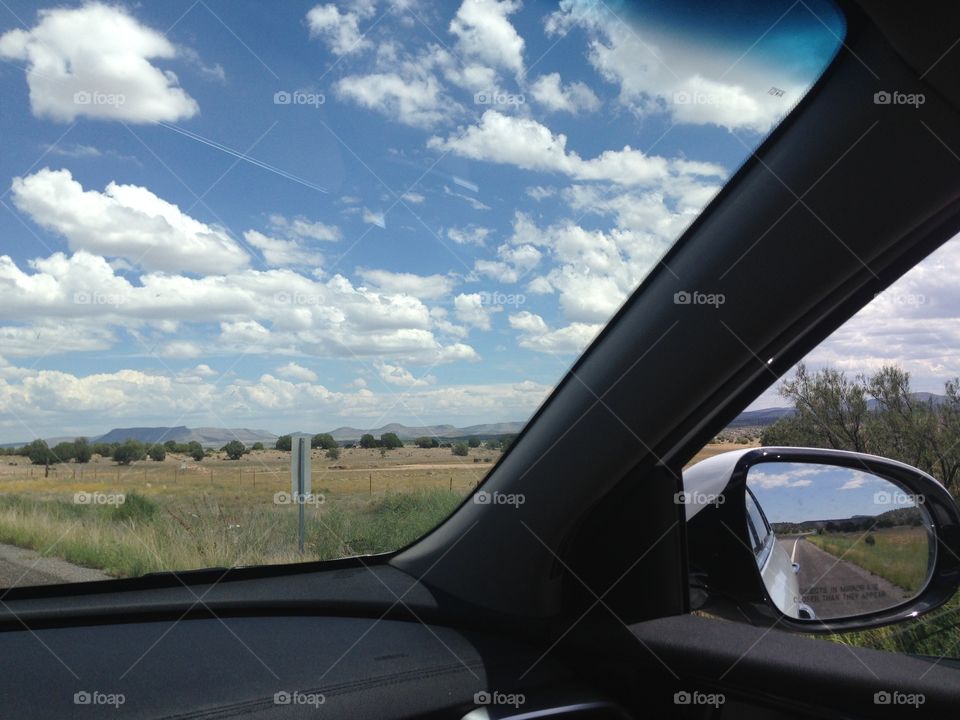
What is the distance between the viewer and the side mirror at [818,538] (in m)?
2.68

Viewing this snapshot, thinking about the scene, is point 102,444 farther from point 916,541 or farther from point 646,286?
point 916,541

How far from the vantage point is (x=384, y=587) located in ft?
11.6

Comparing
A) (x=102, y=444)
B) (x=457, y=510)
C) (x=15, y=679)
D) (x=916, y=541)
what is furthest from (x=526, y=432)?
(x=15, y=679)

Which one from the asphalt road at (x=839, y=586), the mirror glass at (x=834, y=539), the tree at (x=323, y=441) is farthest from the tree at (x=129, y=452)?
the asphalt road at (x=839, y=586)

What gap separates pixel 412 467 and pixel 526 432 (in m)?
0.66

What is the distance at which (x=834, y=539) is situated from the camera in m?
2.80

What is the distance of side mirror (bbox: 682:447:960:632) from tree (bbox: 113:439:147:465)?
219 cm

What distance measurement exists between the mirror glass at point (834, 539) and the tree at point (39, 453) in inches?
104

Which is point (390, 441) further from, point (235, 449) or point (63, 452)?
point (63, 452)

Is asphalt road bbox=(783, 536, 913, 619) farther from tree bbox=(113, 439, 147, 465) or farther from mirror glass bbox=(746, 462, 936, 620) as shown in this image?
tree bbox=(113, 439, 147, 465)

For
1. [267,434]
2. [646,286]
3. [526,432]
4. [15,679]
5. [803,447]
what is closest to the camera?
[15,679]

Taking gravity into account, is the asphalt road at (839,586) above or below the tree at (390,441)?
below

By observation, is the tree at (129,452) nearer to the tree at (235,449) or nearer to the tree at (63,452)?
the tree at (63,452)

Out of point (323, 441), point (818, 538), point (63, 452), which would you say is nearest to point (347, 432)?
point (323, 441)
